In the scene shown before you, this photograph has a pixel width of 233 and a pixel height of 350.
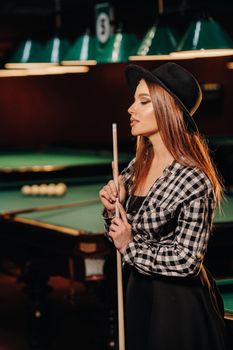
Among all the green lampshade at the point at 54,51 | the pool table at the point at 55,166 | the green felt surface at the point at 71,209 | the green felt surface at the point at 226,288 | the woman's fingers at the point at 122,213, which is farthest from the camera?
the pool table at the point at 55,166

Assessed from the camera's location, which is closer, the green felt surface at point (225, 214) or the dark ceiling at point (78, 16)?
the green felt surface at point (225, 214)

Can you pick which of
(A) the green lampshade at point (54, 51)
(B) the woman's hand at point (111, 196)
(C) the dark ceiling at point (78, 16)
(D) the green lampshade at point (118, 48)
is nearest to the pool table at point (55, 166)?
(C) the dark ceiling at point (78, 16)

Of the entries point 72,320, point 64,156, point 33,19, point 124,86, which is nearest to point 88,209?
point 72,320

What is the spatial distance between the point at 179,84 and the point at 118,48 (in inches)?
114

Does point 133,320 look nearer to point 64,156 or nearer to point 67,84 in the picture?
point 64,156

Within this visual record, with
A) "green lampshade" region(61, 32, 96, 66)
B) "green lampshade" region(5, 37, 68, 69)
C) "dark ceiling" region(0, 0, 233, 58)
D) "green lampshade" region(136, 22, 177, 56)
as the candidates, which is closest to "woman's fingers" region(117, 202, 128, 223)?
"green lampshade" region(136, 22, 177, 56)

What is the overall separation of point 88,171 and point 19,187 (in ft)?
3.15

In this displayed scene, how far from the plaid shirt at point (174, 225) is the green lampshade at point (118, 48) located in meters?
2.93

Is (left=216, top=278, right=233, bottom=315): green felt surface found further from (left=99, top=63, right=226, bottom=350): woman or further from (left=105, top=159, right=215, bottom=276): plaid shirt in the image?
(left=105, top=159, right=215, bottom=276): plaid shirt

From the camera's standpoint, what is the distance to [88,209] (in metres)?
5.67

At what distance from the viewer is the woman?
233cm

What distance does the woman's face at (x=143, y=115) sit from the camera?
2461 mm

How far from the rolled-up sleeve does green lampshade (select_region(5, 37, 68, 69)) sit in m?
3.51

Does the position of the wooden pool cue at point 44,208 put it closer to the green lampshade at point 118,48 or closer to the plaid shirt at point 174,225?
the green lampshade at point 118,48
